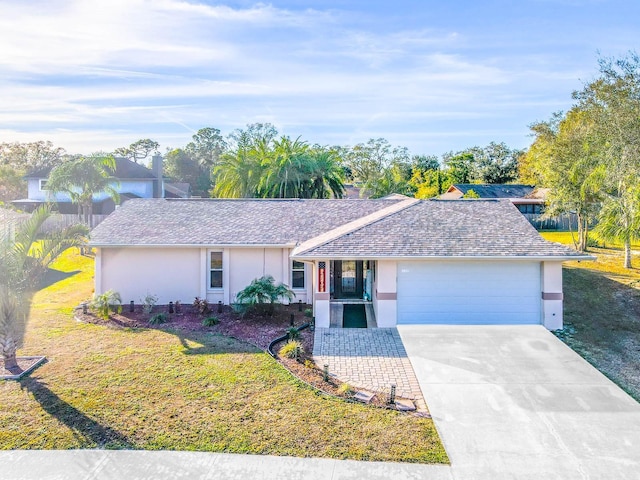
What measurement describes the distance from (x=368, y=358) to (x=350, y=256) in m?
3.22

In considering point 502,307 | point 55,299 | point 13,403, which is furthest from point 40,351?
point 502,307

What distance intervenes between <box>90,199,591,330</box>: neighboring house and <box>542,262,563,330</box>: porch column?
0.10 ft

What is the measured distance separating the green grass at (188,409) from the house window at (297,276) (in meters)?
4.69

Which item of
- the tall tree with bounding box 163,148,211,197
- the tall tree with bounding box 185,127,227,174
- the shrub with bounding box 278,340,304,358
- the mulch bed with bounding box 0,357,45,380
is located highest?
the tall tree with bounding box 185,127,227,174

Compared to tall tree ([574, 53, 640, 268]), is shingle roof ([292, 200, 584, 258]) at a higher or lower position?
lower

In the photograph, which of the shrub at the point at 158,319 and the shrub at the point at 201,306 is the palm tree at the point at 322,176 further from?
the shrub at the point at 158,319

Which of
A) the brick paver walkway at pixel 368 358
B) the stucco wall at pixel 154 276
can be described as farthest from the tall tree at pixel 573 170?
the stucco wall at pixel 154 276

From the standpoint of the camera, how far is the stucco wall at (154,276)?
1625 cm

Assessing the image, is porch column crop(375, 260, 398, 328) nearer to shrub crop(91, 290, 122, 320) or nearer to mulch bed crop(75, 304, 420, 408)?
mulch bed crop(75, 304, 420, 408)

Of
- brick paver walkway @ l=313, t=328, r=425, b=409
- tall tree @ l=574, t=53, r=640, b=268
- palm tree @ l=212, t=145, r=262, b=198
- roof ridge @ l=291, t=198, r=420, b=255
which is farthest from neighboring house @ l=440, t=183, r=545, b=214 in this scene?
brick paver walkway @ l=313, t=328, r=425, b=409

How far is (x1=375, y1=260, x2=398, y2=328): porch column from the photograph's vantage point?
539 inches

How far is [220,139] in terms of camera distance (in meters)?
79.8

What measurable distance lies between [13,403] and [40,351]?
10.7ft

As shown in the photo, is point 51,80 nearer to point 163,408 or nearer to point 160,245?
point 160,245
